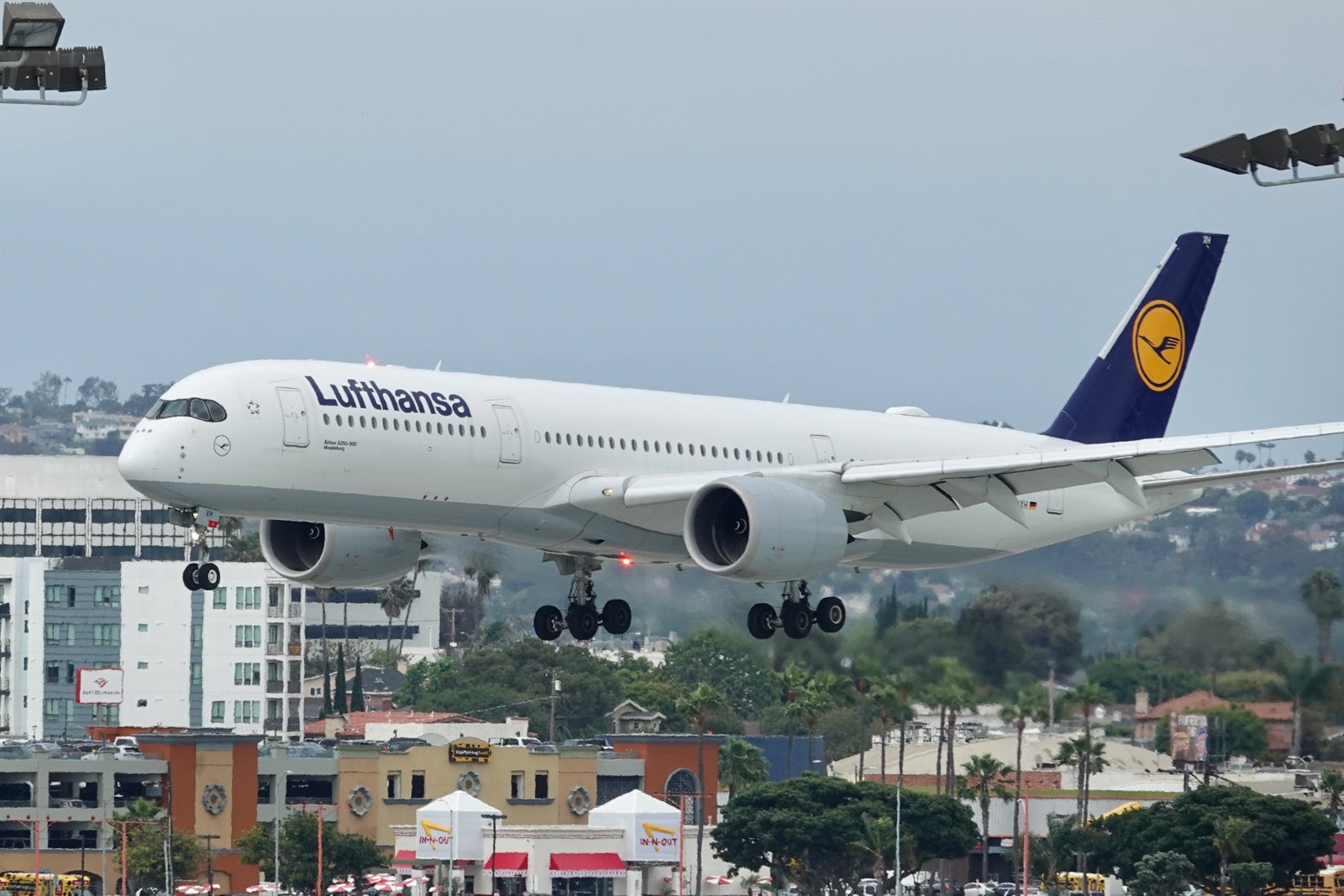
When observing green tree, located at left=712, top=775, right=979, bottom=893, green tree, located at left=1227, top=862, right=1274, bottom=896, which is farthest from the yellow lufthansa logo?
green tree, located at left=712, top=775, right=979, bottom=893

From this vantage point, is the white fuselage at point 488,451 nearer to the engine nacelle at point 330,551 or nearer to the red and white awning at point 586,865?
the engine nacelle at point 330,551

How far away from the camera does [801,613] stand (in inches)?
1983

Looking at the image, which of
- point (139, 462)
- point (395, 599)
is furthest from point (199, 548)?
point (395, 599)

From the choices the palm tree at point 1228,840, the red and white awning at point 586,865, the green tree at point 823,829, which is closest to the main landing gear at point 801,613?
the palm tree at point 1228,840

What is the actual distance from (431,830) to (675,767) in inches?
727

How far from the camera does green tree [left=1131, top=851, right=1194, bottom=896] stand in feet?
295

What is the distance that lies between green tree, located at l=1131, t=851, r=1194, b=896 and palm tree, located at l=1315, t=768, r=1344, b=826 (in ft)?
18.9

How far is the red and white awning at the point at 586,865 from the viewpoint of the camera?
323 feet

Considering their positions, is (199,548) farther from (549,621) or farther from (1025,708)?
(1025,708)

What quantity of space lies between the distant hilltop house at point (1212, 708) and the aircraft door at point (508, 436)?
3180 centimetres

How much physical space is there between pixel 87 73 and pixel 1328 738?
5000 cm

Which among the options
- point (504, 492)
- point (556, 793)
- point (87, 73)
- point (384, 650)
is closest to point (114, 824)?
point (556, 793)

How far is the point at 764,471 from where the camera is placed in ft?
157

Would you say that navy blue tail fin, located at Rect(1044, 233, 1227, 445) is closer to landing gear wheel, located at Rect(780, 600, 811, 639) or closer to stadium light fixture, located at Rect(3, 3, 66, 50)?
landing gear wheel, located at Rect(780, 600, 811, 639)
